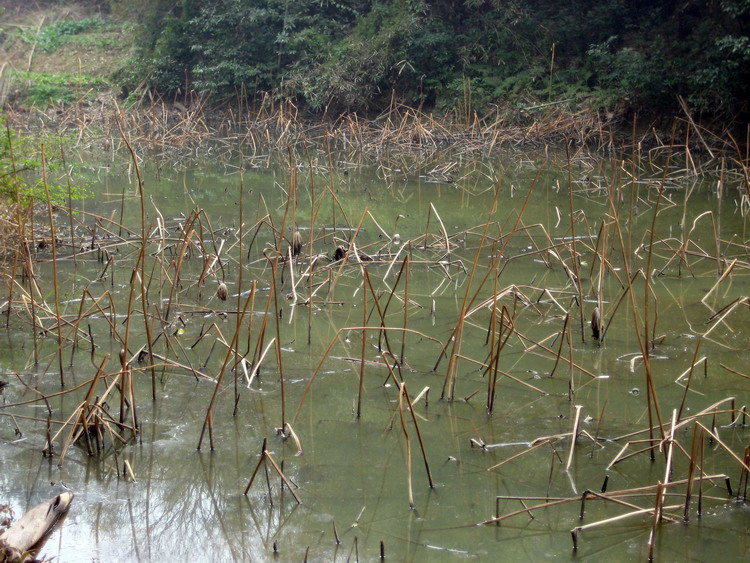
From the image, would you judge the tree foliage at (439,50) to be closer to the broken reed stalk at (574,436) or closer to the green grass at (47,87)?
the green grass at (47,87)

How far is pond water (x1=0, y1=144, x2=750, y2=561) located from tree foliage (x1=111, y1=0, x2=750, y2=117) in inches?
336

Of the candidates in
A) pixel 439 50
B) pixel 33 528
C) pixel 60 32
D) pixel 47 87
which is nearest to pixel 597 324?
pixel 33 528

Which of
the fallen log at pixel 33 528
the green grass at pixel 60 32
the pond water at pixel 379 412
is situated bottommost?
the pond water at pixel 379 412

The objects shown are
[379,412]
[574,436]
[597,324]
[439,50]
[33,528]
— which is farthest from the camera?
[439,50]

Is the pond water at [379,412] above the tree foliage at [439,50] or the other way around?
the other way around

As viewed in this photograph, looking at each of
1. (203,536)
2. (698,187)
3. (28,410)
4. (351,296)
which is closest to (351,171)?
(698,187)

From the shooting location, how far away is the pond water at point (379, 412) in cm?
299

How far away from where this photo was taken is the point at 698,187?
11102mm

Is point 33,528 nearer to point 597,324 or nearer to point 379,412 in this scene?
point 379,412

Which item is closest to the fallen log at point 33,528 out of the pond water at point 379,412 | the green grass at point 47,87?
the pond water at point 379,412

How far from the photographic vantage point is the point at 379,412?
402cm

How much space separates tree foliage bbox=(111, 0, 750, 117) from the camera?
1460 centimetres

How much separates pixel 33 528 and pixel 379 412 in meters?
1.69

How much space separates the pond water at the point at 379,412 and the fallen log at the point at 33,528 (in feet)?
0.29
